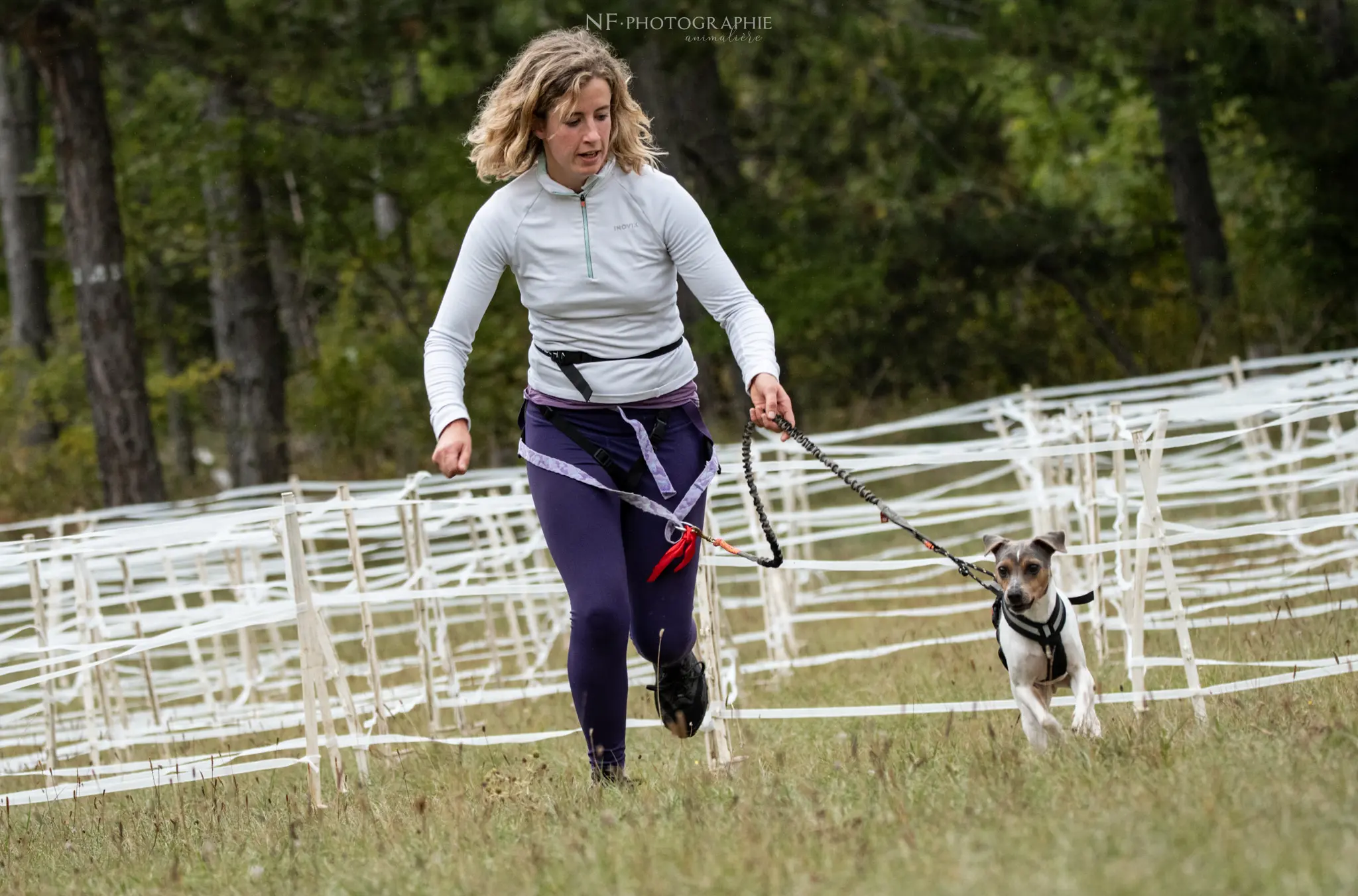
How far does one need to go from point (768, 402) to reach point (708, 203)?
13.6 m

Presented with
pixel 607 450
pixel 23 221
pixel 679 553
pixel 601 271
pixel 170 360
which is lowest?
pixel 679 553

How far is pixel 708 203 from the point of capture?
1767 cm

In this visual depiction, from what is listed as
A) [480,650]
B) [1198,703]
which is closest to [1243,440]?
[480,650]

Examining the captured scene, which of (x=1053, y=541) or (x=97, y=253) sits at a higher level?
(x=97, y=253)

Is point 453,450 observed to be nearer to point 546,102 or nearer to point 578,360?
point 578,360

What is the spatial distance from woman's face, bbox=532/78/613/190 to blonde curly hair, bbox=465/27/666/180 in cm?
2

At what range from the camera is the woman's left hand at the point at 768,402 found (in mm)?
4289

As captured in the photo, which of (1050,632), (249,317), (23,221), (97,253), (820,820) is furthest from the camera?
(23,221)

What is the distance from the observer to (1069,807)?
361cm

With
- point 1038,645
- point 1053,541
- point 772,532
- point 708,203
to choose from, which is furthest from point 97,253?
point 1038,645

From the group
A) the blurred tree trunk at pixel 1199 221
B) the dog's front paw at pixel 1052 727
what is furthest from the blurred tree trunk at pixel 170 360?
the dog's front paw at pixel 1052 727

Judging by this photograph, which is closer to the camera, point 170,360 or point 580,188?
point 580,188

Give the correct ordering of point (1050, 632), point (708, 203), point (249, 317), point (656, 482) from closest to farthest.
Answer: point (656, 482)
point (1050, 632)
point (708, 203)
point (249, 317)

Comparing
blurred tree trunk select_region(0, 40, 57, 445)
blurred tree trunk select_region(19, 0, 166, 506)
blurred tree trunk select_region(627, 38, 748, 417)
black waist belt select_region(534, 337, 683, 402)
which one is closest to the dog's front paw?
black waist belt select_region(534, 337, 683, 402)
